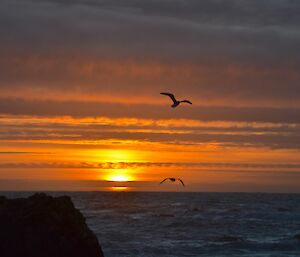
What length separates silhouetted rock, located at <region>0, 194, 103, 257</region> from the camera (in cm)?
1811

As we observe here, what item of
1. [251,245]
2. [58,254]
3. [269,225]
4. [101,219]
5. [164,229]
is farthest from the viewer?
[101,219]

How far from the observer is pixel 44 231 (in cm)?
1817

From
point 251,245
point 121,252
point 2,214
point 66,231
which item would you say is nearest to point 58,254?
Result: point 66,231

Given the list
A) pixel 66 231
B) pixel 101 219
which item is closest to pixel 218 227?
A: pixel 101 219

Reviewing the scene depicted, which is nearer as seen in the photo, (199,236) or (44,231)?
(44,231)

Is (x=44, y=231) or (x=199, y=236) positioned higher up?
(x=199, y=236)

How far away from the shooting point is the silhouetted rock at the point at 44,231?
59.4 ft

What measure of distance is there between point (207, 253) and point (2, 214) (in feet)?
64.6

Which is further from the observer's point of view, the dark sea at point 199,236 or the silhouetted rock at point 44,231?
the dark sea at point 199,236

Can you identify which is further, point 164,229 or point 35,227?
point 164,229

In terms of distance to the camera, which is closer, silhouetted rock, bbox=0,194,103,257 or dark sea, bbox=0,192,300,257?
silhouetted rock, bbox=0,194,103,257

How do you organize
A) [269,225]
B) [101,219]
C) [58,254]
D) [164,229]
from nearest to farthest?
[58,254], [164,229], [269,225], [101,219]

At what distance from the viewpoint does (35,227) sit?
1820 cm

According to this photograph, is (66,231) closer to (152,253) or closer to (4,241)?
(4,241)
